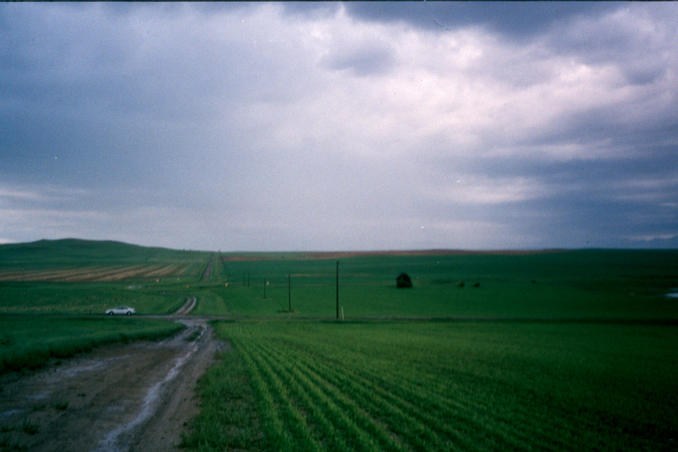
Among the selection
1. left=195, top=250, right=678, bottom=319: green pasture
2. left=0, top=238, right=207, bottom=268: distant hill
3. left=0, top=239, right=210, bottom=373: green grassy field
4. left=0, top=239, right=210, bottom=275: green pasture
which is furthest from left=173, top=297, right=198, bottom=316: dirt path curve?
left=0, top=238, right=207, bottom=268: distant hill

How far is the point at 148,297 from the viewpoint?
68062 mm

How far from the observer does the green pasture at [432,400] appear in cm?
943

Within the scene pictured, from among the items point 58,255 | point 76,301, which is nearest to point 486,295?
point 76,301

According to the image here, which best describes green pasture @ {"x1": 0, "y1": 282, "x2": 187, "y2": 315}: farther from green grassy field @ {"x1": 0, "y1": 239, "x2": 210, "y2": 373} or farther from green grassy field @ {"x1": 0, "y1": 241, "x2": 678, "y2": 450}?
green grassy field @ {"x1": 0, "y1": 241, "x2": 678, "y2": 450}

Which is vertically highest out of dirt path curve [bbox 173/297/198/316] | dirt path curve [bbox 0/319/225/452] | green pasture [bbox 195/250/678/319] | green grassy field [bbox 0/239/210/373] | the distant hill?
the distant hill

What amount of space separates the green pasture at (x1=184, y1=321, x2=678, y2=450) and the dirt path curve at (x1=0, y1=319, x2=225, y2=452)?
2.94 feet

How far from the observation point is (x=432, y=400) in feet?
41.8

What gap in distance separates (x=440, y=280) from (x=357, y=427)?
11084 cm

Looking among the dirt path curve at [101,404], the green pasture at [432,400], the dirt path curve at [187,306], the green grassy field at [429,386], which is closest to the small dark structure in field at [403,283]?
the green grassy field at [429,386]

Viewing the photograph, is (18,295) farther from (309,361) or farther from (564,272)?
(564,272)

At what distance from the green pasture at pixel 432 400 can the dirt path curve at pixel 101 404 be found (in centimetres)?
89

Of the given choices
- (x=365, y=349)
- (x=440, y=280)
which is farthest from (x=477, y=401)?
(x=440, y=280)

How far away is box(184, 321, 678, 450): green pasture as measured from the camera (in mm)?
9430

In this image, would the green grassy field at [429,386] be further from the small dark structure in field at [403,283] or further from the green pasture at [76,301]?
the small dark structure in field at [403,283]
